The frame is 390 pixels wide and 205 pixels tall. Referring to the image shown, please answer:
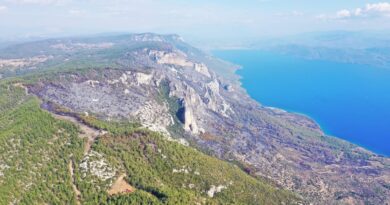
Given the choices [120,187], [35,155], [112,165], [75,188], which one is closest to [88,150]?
[112,165]

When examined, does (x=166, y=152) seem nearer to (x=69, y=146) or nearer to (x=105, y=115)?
(x=69, y=146)

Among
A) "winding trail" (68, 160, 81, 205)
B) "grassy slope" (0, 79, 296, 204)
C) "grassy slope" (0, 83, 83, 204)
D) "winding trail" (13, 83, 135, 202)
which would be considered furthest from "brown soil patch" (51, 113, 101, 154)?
"winding trail" (68, 160, 81, 205)

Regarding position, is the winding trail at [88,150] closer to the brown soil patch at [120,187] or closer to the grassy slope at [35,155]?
the brown soil patch at [120,187]

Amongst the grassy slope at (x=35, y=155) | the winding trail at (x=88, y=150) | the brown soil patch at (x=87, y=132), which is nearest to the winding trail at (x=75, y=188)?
the winding trail at (x=88, y=150)

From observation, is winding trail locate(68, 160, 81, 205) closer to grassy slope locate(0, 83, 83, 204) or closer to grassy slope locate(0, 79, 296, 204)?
grassy slope locate(0, 79, 296, 204)

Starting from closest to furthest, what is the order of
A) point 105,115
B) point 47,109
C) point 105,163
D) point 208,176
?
point 105,163 → point 208,176 → point 47,109 → point 105,115

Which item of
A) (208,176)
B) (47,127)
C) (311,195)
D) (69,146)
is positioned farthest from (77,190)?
(311,195)
